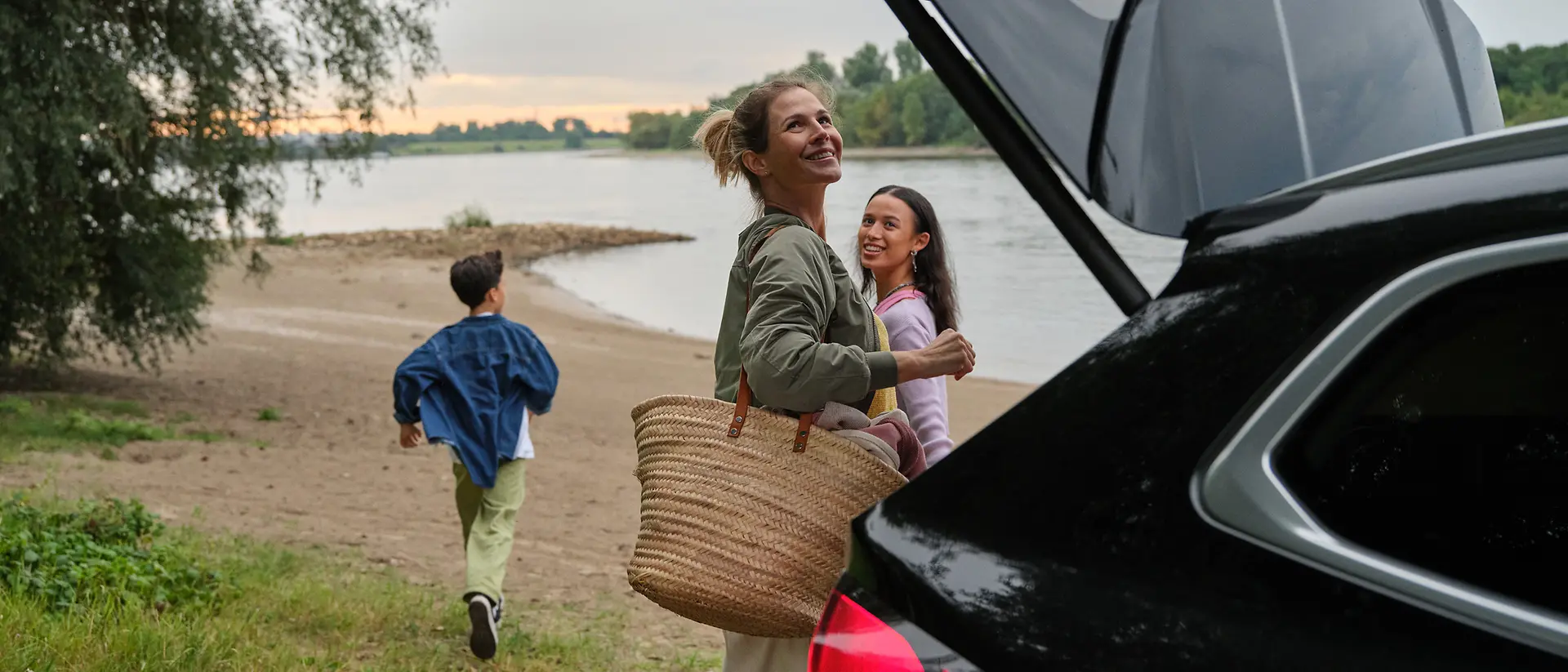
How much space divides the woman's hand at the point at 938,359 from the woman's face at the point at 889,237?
1.36 m

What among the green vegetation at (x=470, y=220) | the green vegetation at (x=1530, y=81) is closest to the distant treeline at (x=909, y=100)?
the green vegetation at (x=1530, y=81)

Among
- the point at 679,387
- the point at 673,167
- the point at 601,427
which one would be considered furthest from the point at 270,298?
the point at 673,167

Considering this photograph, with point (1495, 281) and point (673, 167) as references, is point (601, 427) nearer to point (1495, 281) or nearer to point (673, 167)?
point (1495, 281)

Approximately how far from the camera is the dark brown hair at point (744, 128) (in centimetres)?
280

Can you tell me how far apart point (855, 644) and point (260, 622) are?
388cm

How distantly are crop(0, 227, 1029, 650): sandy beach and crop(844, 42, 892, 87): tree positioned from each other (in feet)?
366

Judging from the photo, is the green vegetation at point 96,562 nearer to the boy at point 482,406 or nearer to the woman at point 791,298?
the boy at point 482,406

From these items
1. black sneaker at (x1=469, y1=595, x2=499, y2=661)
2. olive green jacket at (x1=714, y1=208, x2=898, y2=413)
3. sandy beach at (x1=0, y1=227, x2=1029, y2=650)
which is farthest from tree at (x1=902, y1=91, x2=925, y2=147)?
olive green jacket at (x1=714, y1=208, x2=898, y2=413)

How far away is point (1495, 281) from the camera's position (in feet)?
4.63

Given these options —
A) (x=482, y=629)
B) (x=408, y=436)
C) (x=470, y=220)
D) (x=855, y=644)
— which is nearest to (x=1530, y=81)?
(x=855, y=644)

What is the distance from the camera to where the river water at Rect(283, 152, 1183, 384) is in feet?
86.2

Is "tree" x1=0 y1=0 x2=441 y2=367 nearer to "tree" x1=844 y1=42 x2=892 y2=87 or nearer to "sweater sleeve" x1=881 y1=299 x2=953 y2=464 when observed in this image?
"sweater sleeve" x1=881 y1=299 x2=953 y2=464

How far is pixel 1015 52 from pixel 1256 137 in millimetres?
361

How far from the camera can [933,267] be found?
396 centimetres
